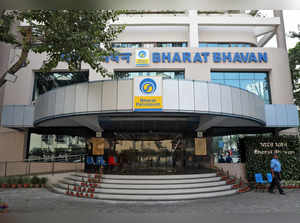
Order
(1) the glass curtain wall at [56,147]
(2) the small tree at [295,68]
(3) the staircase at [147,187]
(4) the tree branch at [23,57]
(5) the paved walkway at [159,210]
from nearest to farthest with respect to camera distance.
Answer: (5) the paved walkway at [159,210] < (4) the tree branch at [23,57] < (3) the staircase at [147,187] < (1) the glass curtain wall at [56,147] < (2) the small tree at [295,68]

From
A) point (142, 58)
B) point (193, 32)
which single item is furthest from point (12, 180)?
point (193, 32)

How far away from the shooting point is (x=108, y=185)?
1134 cm

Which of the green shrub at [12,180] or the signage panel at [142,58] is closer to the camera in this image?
the green shrub at [12,180]

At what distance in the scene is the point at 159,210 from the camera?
320 inches

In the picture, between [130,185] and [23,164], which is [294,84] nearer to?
[130,185]

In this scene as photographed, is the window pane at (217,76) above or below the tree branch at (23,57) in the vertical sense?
above

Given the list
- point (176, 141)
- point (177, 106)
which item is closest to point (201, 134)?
point (176, 141)

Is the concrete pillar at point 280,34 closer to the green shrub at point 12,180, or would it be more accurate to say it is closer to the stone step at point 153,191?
the stone step at point 153,191

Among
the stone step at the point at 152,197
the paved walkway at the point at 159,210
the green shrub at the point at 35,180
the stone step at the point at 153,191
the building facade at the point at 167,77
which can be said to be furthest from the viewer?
the building facade at the point at 167,77

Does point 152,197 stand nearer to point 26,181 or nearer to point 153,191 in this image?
point 153,191

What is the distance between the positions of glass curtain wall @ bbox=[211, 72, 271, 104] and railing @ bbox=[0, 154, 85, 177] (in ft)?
45.5

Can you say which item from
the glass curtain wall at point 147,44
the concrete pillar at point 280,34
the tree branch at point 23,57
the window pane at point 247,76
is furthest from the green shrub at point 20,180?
the concrete pillar at point 280,34

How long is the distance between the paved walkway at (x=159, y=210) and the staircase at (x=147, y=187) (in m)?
0.70

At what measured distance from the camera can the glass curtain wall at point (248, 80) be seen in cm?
1997
